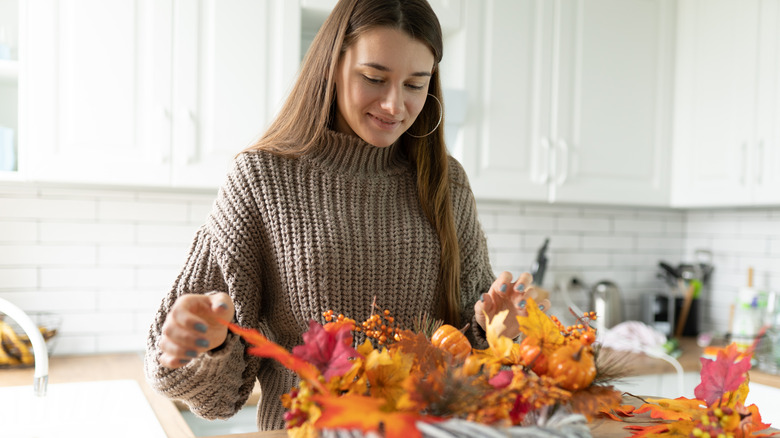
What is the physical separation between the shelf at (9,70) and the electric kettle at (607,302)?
2.14 m

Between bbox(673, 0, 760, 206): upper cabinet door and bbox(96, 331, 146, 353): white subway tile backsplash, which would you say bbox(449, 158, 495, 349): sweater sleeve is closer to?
bbox(96, 331, 146, 353): white subway tile backsplash

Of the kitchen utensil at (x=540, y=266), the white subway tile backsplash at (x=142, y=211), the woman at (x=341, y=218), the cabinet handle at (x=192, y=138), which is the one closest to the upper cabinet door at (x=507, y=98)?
the kitchen utensil at (x=540, y=266)

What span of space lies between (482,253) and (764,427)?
592mm

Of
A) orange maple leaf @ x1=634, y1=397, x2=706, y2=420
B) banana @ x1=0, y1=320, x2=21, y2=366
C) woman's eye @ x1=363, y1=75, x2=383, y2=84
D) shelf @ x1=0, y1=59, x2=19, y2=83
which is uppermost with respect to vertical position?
shelf @ x1=0, y1=59, x2=19, y2=83

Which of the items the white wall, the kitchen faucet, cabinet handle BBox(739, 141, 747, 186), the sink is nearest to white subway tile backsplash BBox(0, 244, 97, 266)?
the white wall

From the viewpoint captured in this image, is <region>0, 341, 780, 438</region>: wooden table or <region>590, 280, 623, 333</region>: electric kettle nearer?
<region>0, 341, 780, 438</region>: wooden table

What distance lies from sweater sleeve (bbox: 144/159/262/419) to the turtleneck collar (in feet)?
0.44

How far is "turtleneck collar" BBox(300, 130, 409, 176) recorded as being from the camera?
104cm

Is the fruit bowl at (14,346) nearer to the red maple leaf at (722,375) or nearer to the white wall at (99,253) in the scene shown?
the white wall at (99,253)

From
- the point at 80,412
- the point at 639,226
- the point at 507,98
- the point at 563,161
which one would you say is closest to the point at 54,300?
the point at 80,412

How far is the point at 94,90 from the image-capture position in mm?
1709

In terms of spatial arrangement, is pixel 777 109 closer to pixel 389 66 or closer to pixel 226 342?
pixel 389 66

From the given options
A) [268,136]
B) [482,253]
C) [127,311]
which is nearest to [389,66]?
[268,136]

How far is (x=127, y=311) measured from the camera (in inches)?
80.9
